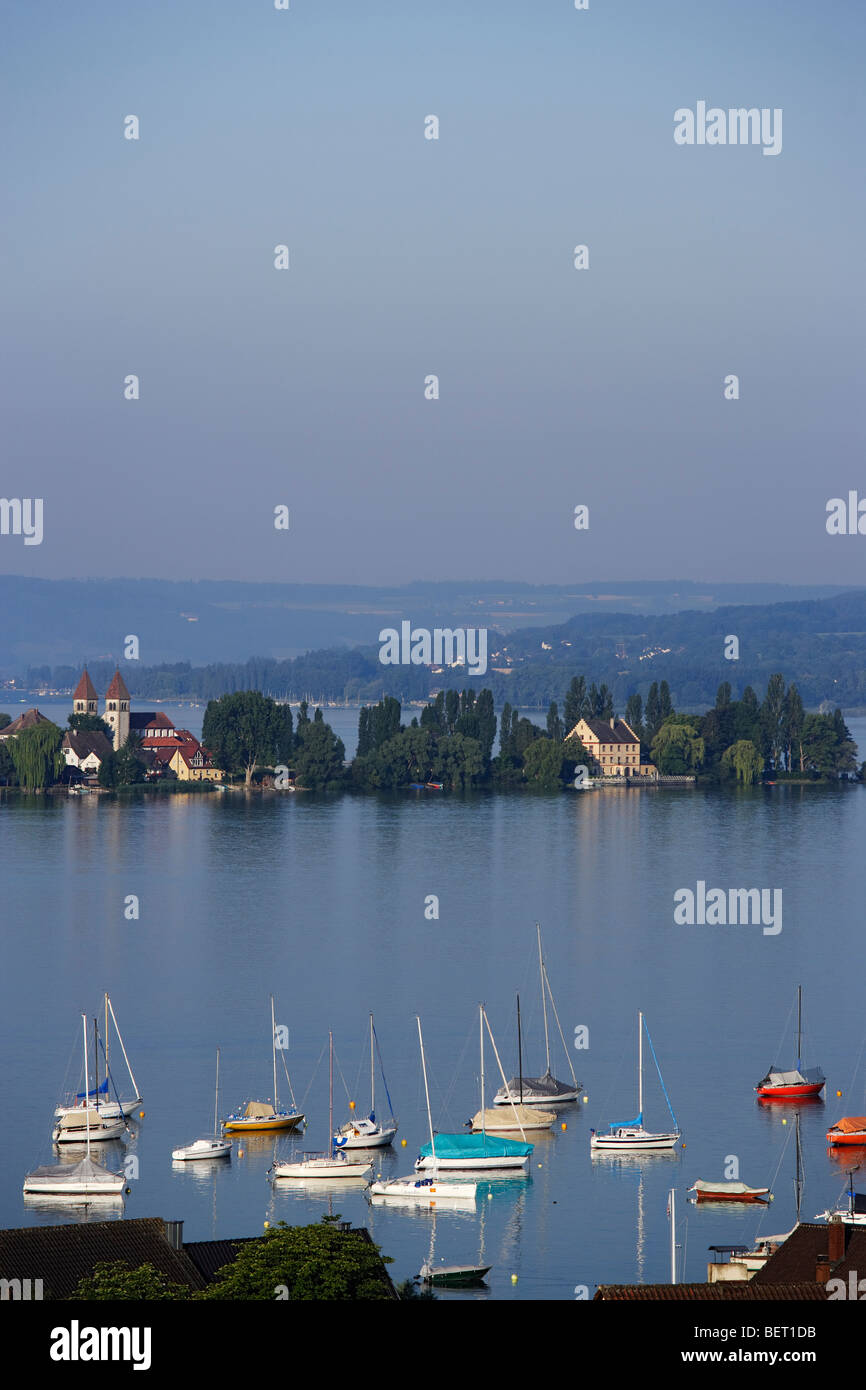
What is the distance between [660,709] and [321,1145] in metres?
39.7

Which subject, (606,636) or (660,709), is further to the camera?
(606,636)

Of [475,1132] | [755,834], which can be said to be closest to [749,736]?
[755,834]

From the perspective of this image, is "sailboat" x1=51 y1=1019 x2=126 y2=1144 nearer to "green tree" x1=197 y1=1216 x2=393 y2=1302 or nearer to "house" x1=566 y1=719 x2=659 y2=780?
"green tree" x1=197 y1=1216 x2=393 y2=1302

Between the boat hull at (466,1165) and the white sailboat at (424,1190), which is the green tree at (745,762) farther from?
the white sailboat at (424,1190)

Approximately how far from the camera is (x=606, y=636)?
14675cm

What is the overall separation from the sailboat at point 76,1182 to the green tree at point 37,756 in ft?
115

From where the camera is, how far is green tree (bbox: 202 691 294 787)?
49.2 metres

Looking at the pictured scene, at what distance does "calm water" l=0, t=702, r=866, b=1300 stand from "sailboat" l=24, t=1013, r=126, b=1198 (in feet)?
0.64

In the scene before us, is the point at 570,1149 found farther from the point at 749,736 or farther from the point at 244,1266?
the point at 749,736

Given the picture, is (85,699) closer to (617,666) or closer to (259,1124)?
(259,1124)

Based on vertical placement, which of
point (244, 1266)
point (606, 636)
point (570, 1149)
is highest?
point (606, 636)

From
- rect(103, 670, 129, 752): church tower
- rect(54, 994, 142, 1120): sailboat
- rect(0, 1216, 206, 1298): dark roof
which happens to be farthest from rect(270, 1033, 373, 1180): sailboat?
rect(103, 670, 129, 752): church tower

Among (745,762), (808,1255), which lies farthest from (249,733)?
(808,1255)
